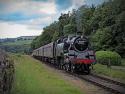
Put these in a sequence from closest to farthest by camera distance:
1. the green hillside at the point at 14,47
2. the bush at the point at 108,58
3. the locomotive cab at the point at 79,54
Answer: the green hillside at the point at 14,47
the locomotive cab at the point at 79,54
the bush at the point at 108,58

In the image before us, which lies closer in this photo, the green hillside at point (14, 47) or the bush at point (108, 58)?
the green hillside at point (14, 47)

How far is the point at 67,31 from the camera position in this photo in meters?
97.2

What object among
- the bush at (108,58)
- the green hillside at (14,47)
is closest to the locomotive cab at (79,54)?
the green hillside at (14,47)

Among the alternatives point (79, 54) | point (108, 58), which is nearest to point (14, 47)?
point (108, 58)

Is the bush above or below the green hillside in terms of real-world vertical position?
below

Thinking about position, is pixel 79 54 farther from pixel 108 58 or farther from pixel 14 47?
pixel 14 47

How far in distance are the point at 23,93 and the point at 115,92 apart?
17.5 feet

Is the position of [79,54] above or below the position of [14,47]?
below

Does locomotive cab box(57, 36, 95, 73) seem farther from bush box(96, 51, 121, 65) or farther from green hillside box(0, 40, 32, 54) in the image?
bush box(96, 51, 121, 65)

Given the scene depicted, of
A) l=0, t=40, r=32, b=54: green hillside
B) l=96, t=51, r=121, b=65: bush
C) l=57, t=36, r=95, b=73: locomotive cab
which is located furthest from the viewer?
l=96, t=51, r=121, b=65: bush

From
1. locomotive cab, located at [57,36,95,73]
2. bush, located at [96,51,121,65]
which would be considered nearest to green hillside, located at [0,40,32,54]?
locomotive cab, located at [57,36,95,73]

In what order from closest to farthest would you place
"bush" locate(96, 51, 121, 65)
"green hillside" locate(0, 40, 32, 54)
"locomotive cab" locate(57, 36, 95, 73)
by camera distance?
1. "green hillside" locate(0, 40, 32, 54)
2. "locomotive cab" locate(57, 36, 95, 73)
3. "bush" locate(96, 51, 121, 65)

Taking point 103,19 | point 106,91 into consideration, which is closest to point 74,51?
point 106,91

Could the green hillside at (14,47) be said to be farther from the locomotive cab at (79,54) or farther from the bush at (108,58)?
the bush at (108,58)
